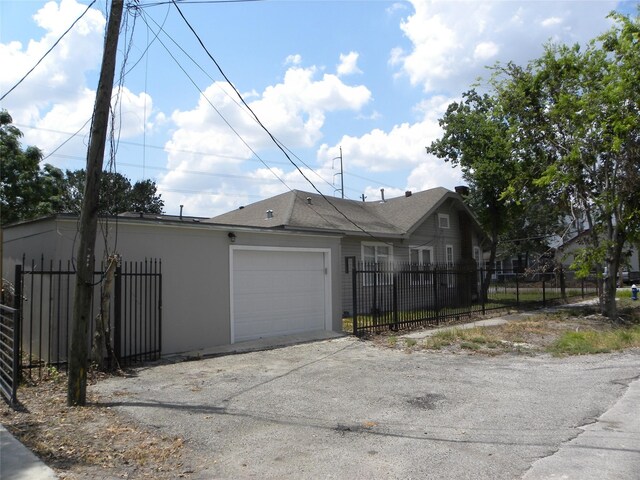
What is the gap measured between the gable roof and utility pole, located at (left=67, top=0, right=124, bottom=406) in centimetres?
1032

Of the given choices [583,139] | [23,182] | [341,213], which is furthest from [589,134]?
[23,182]

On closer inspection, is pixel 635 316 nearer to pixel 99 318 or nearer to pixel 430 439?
pixel 430 439

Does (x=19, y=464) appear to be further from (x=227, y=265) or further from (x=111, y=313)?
(x=227, y=265)

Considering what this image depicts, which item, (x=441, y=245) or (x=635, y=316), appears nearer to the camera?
(x=635, y=316)

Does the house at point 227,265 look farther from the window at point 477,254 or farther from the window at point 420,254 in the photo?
the window at point 477,254

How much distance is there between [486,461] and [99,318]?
258 inches

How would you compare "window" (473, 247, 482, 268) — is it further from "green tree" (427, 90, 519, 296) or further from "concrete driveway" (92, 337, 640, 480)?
"concrete driveway" (92, 337, 640, 480)

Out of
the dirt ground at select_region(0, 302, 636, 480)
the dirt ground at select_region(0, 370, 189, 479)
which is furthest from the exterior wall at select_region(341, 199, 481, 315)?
the dirt ground at select_region(0, 370, 189, 479)

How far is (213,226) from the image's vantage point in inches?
448

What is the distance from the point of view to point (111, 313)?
9938 millimetres

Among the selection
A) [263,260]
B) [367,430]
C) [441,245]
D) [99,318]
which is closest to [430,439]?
[367,430]

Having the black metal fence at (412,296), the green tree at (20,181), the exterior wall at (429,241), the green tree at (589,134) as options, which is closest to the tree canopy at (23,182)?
the green tree at (20,181)

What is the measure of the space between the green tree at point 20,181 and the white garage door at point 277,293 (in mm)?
13807

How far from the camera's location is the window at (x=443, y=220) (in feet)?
82.2
